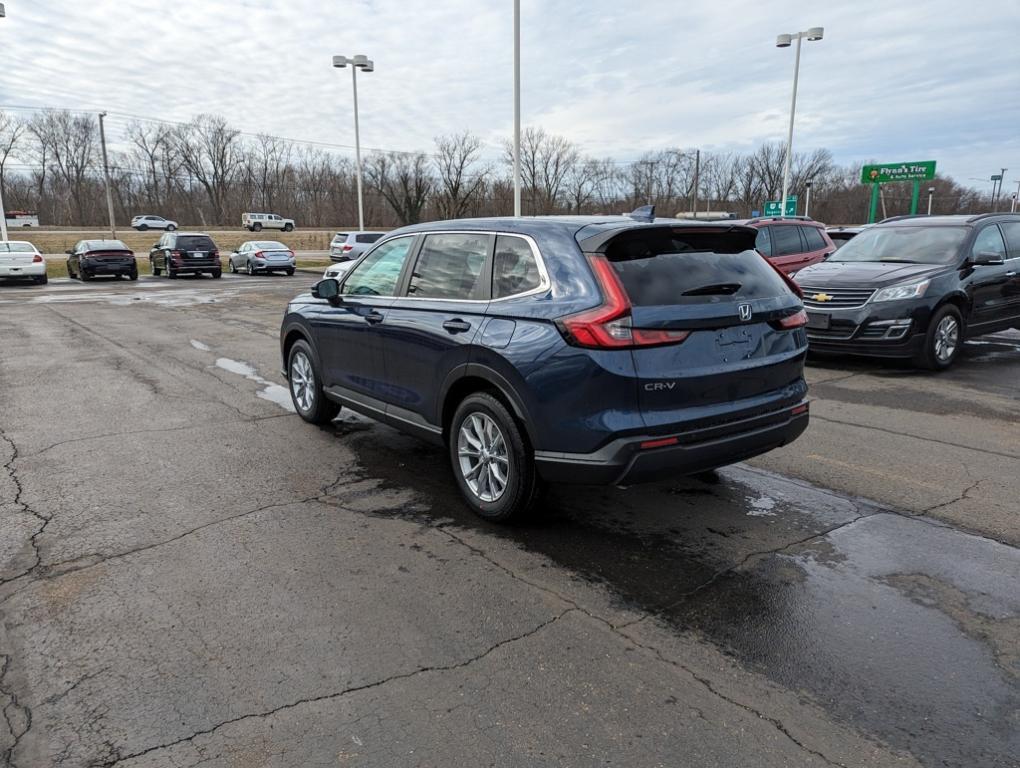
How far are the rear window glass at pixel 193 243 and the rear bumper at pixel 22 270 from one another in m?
5.10

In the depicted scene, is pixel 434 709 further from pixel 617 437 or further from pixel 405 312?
pixel 405 312

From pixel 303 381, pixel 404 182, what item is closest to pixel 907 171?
pixel 404 182

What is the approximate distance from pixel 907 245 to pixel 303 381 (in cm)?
820

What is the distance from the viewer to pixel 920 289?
28.1 feet

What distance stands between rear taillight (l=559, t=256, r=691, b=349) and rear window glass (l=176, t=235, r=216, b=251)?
2912 cm

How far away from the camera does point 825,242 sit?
13.8 meters

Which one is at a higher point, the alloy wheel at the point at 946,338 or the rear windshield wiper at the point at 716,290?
the rear windshield wiper at the point at 716,290

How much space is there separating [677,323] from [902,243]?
7747 millimetres

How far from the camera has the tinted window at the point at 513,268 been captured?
4093mm

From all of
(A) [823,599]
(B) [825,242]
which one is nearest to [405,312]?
(A) [823,599]

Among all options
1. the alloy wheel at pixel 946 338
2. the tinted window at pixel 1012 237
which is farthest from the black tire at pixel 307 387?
the tinted window at pixel 1012 237

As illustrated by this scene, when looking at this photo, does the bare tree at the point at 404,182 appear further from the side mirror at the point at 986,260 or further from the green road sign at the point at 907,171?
the side mirror at the point at 986,260

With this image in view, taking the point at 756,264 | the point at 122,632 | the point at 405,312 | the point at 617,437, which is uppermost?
the point at 756,264

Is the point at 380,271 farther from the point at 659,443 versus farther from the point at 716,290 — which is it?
the point at 659,443
